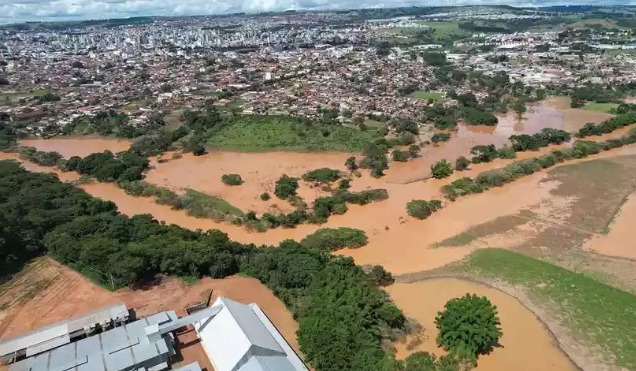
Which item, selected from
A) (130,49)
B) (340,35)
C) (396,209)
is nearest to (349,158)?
(396,209)

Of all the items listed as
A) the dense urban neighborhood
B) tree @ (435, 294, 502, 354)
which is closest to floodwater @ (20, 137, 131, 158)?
the dense urban neighborhood

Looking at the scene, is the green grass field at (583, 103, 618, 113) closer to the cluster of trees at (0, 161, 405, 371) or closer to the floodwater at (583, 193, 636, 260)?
the floodwater at (583, 193, 636, 260)

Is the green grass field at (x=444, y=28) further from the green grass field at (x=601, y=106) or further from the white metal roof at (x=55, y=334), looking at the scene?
the white metal roof at (x=55, y=334)

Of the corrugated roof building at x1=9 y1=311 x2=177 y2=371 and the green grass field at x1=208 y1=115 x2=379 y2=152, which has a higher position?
the green grass field at x1=208 y1=115 x2=379 y2=152

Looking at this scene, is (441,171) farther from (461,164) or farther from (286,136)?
(286,136)

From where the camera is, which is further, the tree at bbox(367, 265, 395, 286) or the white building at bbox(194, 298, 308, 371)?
the tree at bbox(367, 265, 395, 286)
